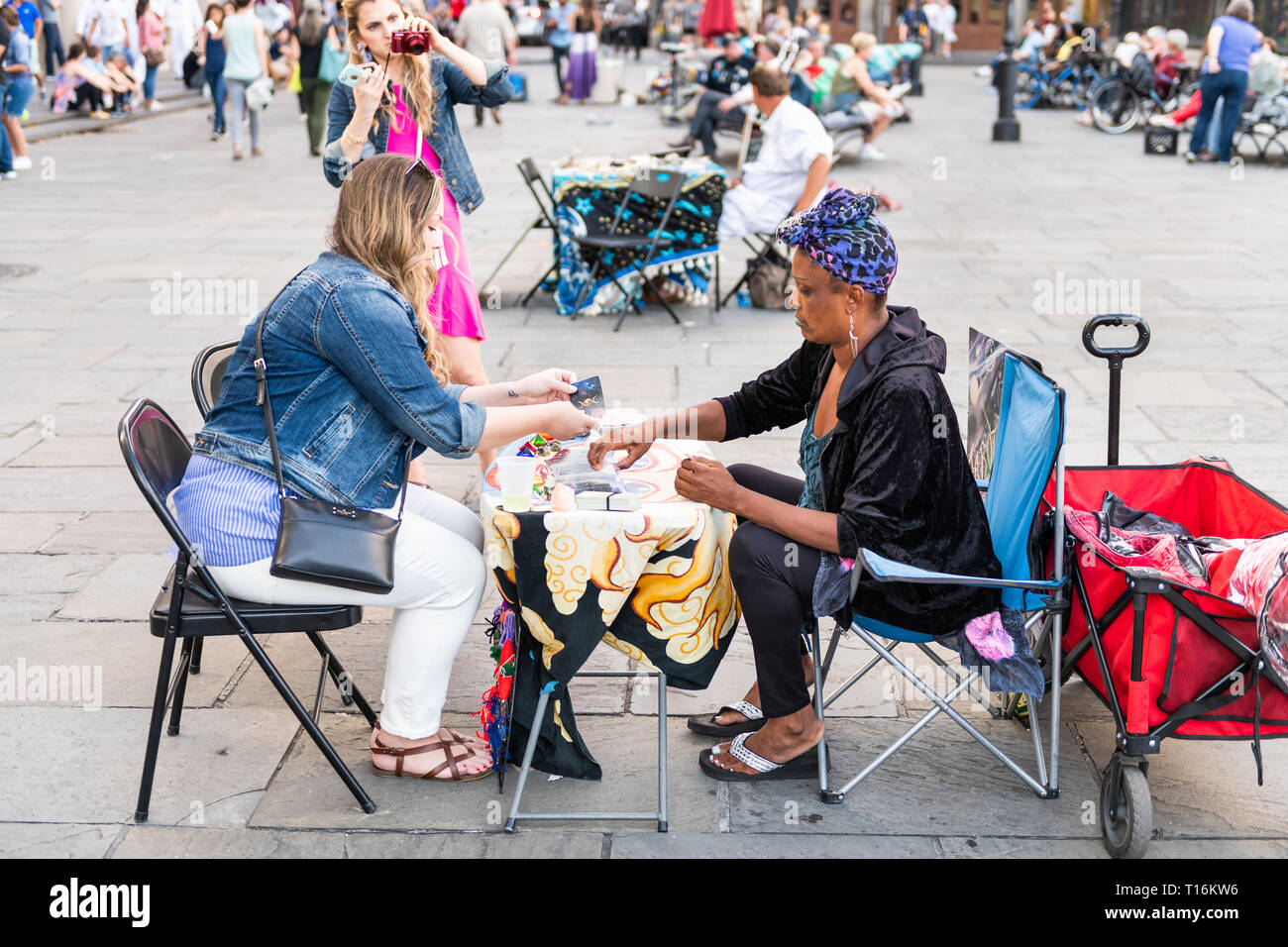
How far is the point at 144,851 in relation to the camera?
2.93 metres

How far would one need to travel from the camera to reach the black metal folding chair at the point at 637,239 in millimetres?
7547

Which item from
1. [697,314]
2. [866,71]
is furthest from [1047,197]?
[697,314]

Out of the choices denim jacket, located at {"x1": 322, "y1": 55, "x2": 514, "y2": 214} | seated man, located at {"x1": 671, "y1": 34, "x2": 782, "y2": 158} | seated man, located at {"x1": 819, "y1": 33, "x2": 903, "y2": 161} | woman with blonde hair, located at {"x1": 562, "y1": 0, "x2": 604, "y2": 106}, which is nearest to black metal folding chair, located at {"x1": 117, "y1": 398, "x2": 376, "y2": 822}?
denim jacket, located at {"x1": 322, "y1": 55, "x2": 514, "y2": 214}

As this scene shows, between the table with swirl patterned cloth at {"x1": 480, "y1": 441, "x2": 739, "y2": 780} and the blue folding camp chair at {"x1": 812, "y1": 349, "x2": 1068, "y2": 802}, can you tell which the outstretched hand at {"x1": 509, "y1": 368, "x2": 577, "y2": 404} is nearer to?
the table with swirl patterned cloth at {"x1": 480, "y1": 441, "x2": 739, "y2": 780}

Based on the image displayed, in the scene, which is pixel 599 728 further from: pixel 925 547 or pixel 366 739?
pixel 925 547

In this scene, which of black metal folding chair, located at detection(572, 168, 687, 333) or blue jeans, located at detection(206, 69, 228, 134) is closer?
black metal folding chair, located at detection(572, 168, 687, 333)

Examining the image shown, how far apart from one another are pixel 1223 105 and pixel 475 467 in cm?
1258

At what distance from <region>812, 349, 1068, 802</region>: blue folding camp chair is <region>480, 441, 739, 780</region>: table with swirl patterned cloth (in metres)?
0.30

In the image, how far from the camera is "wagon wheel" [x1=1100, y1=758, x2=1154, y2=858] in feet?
9.30

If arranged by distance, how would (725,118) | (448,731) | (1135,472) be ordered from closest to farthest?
(448,731), (1135,472), (725,118)

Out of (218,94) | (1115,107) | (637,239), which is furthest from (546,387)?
(1115,107)

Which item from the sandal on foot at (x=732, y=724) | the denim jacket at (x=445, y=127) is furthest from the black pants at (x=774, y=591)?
the denim jacket at (x=445, y=127)

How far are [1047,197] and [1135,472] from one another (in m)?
9.82

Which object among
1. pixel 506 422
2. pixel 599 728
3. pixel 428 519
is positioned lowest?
pixel 599 728
